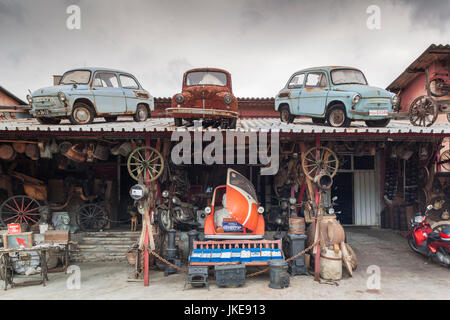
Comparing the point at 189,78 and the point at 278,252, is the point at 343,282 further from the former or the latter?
the point at 189,78

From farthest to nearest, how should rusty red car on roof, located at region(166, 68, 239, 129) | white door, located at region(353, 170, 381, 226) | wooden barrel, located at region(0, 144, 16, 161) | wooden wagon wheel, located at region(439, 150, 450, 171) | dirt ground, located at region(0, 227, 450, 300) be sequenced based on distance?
white door, located at region(353, 170, 381, 226)
wooden wagon wheel, located at region(439, 150, 450, 171)
wooden barrel, located at region(0, 144, 16, 161)
rusty red car on roof, located at region(166, 68, 239, 129)
dirt ground, located at region(0, 227, 450, 300)

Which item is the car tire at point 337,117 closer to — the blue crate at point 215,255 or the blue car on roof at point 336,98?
the blue car on roof at point 336,98

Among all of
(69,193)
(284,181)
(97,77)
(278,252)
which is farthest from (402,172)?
(69,193)

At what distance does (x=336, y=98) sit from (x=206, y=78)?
3667 mm

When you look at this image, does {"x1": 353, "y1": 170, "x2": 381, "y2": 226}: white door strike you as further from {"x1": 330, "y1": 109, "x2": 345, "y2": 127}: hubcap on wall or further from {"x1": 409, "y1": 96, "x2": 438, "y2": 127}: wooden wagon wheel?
{"x1": 330, "y1": 109, "x2": 345, "y2": 127}: hubcap on wall

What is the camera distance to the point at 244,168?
11.4 metres

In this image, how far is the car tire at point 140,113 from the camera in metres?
10.2

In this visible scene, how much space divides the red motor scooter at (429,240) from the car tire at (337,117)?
126 inches

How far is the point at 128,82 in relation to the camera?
10.0 meters

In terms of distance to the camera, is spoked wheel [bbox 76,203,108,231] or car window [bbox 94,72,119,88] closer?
car window [bbox 94,72,119,88]

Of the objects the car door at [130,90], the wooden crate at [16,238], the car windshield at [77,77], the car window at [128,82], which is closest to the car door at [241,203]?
the car door at [130,90]

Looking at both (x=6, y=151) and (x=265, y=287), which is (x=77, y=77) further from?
(x=265, y=287)

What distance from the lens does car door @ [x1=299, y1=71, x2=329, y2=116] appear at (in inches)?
348

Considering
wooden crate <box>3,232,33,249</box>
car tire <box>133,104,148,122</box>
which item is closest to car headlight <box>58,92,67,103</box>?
car tire <box>133,104,148,122</box>
